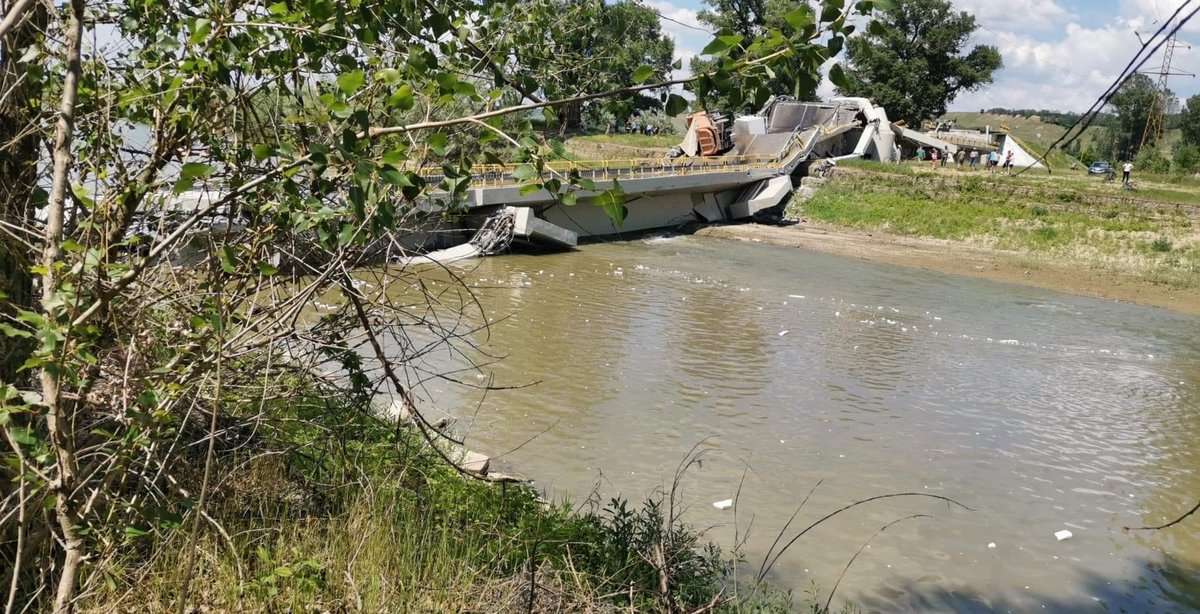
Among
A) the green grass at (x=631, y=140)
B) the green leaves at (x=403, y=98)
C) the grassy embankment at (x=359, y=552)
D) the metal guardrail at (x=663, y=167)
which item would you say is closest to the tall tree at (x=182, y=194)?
the green leaves at (x=403, y=98)

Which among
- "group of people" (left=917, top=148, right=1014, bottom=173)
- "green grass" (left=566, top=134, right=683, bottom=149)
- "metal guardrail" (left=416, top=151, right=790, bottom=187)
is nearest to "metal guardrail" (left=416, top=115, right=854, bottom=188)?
"metal guardrail" (left=416, top=151, right=790, bottom=187)

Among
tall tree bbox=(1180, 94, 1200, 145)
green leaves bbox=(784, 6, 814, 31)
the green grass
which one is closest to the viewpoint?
green leaves bbox=(784, 6, 814, 31)

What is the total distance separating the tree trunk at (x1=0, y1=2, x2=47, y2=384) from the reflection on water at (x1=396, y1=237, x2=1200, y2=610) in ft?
13.9

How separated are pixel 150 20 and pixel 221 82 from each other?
2.58ft

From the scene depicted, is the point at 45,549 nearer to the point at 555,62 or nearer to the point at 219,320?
the point at 219,320

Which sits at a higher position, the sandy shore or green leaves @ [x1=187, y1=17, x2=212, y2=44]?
green leaves @ [x1=187, y1=17, x2=212, y2=44]

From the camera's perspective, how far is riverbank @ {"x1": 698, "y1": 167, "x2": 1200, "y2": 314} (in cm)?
2730

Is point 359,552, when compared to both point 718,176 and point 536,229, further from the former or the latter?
point 718,176

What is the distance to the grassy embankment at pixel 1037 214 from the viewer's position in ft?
95.6

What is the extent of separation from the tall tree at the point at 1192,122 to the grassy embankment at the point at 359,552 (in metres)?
84.9

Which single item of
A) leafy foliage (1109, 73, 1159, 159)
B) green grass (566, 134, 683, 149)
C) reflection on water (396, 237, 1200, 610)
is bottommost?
reflection on water (396, 237, 1200, 610)

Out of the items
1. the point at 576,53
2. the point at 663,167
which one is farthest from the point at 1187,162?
the point at 576,53

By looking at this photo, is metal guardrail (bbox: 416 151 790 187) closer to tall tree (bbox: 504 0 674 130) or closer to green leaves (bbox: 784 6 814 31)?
tall tree (bbox: 504 0 674 130)

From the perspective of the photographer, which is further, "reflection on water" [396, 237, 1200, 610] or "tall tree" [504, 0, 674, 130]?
"reflection on water" [396, 237, 1200, 610]
